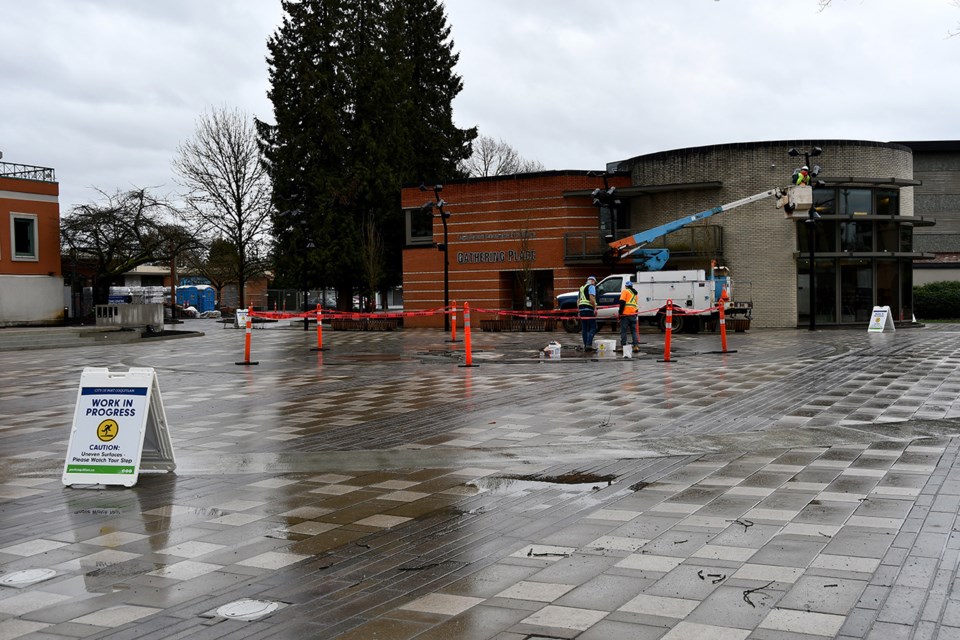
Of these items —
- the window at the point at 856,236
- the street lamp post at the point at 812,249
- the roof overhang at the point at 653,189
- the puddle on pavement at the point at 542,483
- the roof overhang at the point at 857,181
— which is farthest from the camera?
the roof overhang at the point at 653,189

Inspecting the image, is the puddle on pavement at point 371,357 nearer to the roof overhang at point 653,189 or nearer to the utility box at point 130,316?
the utility box at point 130,316

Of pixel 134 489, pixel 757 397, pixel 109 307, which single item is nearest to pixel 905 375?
pixel 757 397

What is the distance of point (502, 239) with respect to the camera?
4072cm

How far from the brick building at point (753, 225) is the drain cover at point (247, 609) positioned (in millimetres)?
30853

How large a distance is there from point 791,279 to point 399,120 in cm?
2024

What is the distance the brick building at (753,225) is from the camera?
118 ft

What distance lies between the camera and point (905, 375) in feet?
50.1

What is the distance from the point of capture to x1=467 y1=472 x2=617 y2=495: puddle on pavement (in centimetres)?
717

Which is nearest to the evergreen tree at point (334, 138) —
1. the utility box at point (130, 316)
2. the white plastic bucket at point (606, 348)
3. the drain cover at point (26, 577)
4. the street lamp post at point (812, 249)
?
the utility box at point (130, 316)

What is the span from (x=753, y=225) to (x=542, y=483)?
3119 cm

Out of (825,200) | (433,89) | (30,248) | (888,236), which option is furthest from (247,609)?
(433,89)

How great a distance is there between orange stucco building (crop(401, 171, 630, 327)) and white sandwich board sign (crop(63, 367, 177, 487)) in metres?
30.4

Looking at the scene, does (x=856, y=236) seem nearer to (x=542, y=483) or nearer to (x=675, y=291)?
(x=675, y=291)

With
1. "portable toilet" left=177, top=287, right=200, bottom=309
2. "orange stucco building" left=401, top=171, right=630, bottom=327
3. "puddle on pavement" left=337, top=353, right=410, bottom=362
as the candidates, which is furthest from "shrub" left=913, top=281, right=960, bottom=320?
"portable toilet" left=177, top=287, right=200, bottom=309
